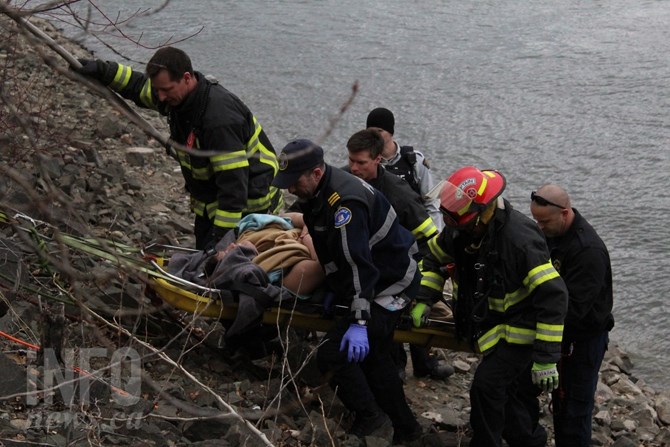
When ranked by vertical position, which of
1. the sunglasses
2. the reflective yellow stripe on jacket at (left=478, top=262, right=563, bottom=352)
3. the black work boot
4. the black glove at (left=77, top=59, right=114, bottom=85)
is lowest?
the black work boot

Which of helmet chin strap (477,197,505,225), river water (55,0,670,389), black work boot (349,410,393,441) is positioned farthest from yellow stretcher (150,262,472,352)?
river water (55,0,670,389)

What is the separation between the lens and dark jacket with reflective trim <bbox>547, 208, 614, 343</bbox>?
5.04m

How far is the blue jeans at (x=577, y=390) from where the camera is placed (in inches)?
207

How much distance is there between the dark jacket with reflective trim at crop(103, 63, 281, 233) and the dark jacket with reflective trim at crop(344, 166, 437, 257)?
1.72 ft

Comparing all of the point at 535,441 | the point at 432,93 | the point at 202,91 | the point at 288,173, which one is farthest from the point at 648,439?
the point at 432,93

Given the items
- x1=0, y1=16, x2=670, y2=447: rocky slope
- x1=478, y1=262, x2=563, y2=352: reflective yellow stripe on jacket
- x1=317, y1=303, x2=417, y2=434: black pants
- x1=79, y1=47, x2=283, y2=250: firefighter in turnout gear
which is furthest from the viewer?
x1=79, y1=47, x2=283, y2=250: firefighter in turnout gear

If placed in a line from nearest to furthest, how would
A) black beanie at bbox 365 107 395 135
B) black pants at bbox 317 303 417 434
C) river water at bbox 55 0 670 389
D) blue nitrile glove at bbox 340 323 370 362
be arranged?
blue nitrile glove at bbox 340 323 370 362, black pants at bbox 317 303 417 434, black beanie at bbox 365 107 395 135, river water at bbox 55 0 670 389

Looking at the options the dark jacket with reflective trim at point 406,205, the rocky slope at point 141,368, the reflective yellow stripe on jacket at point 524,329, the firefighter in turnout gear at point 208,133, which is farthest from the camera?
the dark jacket with reflective trim at point 406,205

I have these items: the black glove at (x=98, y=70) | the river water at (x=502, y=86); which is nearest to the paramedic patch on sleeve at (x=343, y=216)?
the black glove at (x=98, y=70)

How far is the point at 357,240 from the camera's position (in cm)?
487

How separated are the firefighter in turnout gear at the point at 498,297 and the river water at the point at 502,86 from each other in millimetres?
2592

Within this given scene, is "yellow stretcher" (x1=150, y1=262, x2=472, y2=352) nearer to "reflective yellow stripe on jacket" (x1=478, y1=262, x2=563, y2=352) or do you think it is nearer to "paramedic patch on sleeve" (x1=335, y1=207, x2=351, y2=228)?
"reflective yellow stripe on jacket" (x1=478, y1=262, x2=563, y2=352)

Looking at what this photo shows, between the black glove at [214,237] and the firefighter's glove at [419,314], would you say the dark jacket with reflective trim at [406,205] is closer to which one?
the firefighter's glove at [419,314]

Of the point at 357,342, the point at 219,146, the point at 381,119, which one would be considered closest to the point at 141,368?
the point at 357,342
